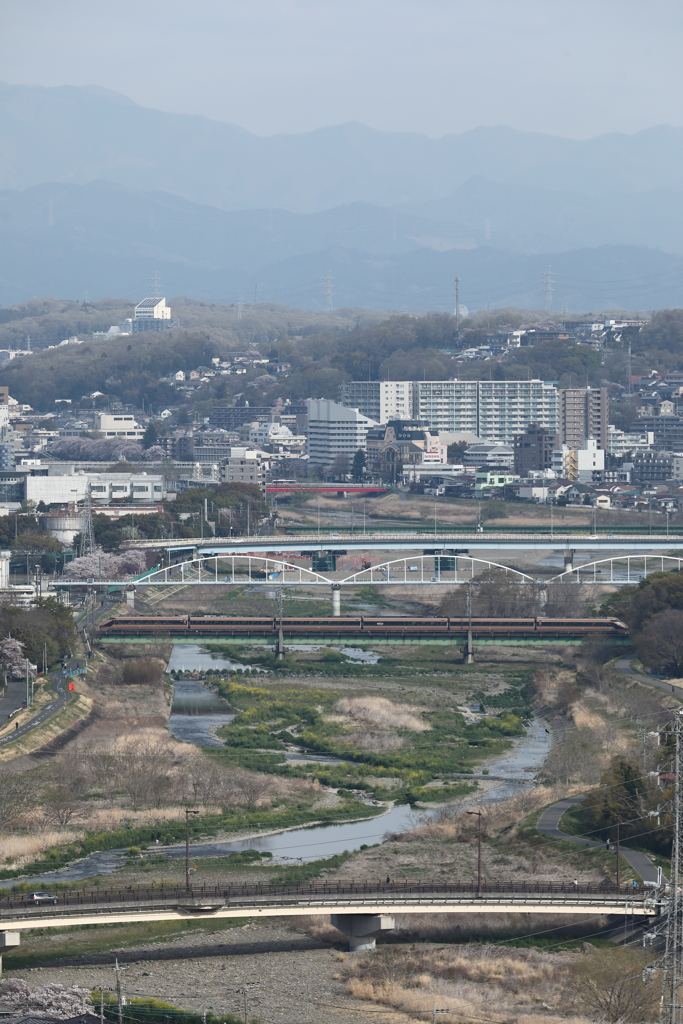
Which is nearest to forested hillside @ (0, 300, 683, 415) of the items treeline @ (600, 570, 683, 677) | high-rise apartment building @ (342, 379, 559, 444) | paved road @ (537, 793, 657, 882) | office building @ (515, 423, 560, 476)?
high-rise apartment building @ (342, 379, 559, 444)

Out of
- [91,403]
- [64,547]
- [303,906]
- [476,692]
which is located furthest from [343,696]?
[91,403]

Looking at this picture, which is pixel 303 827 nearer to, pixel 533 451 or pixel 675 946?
pixel 675 946

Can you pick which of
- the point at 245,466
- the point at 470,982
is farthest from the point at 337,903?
the point at 245,466

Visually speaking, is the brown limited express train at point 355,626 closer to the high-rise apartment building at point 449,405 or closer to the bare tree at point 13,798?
the bare tree at point 13,798

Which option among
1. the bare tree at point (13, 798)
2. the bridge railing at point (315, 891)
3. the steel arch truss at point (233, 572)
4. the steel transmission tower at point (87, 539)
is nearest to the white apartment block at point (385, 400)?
the steel arch truss at point (233, 572)

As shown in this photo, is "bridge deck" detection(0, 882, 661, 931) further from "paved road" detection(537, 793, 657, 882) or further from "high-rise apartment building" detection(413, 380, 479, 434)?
"high-rise apartment building" detection(413, 380, 479, 434)
